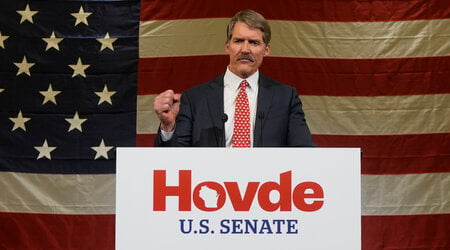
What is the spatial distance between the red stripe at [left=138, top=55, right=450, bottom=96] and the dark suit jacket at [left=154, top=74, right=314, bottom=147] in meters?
1.25

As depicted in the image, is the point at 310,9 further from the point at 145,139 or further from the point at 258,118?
the point at 258,118

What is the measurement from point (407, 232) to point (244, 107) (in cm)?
175

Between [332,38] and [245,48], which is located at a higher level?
[332,38]

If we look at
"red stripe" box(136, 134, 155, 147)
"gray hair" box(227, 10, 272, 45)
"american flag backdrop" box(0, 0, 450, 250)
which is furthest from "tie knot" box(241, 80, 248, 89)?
"red stripe" box(136, 134, 155, 147)

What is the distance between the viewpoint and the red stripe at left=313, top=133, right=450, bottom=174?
134 inches

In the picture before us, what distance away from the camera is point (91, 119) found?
11.4 ft

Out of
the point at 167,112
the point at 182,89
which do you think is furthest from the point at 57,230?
the point at 167,112

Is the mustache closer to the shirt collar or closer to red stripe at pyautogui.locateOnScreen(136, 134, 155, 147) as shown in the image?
the shirt collar

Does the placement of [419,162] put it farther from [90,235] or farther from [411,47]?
[90,235]

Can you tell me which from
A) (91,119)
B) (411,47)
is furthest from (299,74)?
(91,119)

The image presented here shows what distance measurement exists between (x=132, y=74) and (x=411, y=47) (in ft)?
4.75

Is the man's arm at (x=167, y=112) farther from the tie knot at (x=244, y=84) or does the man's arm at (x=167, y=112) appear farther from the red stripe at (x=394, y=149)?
the red stripe at (x=394, y=149)

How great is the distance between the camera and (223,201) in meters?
1.54

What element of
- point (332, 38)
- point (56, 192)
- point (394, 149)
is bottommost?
point (56, 192)
